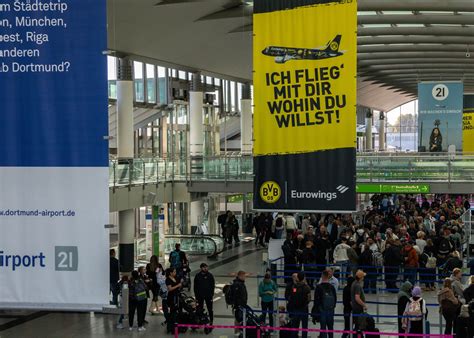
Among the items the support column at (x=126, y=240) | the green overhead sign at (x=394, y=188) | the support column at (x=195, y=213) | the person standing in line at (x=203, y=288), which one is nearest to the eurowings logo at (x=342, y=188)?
the person standing in line at (x=203, y=288)

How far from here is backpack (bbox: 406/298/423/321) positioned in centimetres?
1132

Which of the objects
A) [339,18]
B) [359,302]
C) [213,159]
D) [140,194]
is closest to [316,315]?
[359,302]

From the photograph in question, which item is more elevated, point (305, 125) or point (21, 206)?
point (305, 125)

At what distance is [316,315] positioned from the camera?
12.4 m

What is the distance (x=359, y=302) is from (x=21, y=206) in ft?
24.6

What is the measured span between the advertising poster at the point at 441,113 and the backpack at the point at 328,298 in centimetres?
1952

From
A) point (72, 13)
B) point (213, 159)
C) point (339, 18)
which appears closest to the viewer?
point (72, 13)

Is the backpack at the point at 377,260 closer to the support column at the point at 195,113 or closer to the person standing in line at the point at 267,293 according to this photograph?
the person standing in line at the point at 267,293

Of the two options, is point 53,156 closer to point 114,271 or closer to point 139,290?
point 139,290

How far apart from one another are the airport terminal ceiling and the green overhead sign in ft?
20.5

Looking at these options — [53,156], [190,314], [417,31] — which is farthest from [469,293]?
[417,31]

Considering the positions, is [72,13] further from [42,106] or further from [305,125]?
[305,125]

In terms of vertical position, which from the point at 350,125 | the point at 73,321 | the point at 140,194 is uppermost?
the point at 350,125

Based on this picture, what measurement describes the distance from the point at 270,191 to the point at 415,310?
9.44ft
